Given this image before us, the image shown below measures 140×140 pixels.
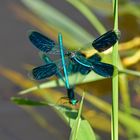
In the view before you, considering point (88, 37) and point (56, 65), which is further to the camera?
point (88, 37)

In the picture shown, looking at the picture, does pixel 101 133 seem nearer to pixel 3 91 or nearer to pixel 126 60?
pixel 126 60

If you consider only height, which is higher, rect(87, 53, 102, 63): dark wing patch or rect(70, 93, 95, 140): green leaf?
rect(87, 53, 102, 63): dark wing patch

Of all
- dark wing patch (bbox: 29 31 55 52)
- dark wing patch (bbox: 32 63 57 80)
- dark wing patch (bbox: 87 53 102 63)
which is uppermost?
dark wing patch (bbox: 29 31 55 52)

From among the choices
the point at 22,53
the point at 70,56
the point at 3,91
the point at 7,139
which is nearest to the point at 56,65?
the point at 70,56

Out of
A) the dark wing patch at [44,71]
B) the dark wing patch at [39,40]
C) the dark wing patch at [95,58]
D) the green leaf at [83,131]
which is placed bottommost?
the green leaf at [83,131]
